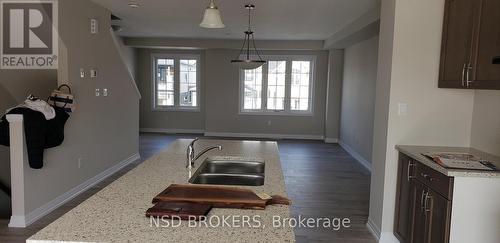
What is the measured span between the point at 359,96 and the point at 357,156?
1.16m

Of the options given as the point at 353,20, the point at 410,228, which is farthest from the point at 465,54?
the point at 353,20

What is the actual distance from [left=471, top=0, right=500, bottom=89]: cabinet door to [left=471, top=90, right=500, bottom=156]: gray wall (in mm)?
436

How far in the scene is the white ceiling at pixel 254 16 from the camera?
469cm

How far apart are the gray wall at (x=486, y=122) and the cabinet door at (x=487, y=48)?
44 centimetres

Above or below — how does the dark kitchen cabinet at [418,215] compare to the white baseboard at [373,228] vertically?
above

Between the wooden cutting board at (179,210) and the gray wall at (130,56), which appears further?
the gray wall at (130,56)

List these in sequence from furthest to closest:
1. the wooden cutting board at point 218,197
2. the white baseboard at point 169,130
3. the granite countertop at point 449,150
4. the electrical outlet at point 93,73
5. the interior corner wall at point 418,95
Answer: the white baseboard at point 169,130
the electrical outlet at point 93,73
the interior corner wall at point 418,95
the granite countertop at point 449,150
the wooden cutting board at point 218,197

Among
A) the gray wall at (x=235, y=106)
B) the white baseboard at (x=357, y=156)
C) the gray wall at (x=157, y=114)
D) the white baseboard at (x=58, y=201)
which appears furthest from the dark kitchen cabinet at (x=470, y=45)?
the gray wall at (x=157, y=114)

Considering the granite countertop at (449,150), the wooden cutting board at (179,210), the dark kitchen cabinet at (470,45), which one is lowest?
the wooden cutting board at (179,210)

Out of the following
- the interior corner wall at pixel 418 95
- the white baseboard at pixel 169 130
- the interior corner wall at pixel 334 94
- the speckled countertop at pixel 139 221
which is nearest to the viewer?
the speckled countertop at pixel 139 221

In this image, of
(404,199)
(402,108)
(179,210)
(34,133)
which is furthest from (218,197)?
(34,133)

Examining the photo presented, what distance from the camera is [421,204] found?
268cm

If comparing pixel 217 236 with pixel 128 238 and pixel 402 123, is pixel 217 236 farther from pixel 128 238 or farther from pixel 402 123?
pixel 402 123

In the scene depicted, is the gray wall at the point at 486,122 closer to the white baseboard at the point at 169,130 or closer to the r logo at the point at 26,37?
the r logo at the point at 26,37
